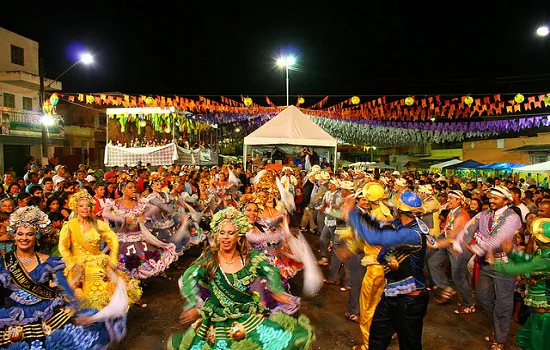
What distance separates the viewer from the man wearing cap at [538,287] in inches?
155

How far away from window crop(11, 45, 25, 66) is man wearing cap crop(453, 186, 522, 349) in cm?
3268

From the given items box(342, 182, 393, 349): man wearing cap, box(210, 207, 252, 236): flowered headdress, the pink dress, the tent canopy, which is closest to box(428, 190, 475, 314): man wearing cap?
→ box(342, 182, 393, 349): man wearing cap

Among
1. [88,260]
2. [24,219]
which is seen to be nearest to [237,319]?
[24,219]

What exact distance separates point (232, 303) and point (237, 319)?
146mm

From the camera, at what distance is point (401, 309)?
409 centimetres

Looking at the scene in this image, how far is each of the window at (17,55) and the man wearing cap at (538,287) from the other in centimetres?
3344

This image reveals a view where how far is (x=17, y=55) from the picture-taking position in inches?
1137

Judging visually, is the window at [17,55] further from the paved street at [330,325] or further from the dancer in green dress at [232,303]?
the dancer in green dress at [232,303]

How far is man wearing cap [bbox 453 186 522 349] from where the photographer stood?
491cm

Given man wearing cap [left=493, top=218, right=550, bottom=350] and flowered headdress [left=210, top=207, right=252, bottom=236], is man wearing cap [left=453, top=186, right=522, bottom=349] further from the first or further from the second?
flowered headdress [left=210, top=207, right=252, bottom=236]

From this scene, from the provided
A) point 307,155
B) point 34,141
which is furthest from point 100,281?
point 34,141

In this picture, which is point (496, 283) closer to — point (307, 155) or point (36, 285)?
point (36, 285)

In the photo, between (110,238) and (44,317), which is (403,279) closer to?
(44,317)

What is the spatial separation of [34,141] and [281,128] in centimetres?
2104
